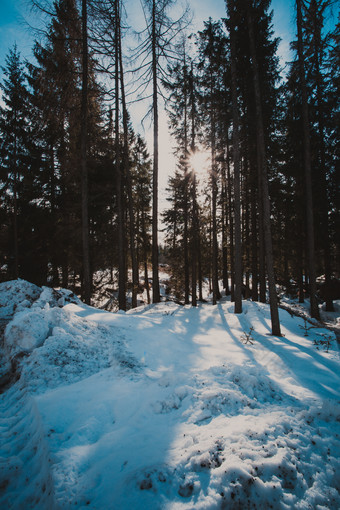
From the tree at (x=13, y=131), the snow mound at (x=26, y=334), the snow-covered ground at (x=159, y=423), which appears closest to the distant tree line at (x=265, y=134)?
the snow-covered ground at (x=159, y=423)

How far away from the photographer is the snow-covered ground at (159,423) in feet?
5.78

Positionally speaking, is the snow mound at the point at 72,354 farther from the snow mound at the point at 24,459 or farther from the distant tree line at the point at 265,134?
the distant tree line at the point at 265,134

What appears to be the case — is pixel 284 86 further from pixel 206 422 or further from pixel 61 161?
pixel 206 422

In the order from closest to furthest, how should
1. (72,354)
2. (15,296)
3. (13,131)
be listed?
(72,354) → (15,296) → (13,131)

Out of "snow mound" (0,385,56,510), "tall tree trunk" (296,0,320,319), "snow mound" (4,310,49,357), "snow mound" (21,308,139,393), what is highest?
"tall tree trunk" (296,0,320,319)

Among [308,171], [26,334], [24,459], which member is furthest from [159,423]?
[308,171]

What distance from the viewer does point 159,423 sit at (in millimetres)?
2602

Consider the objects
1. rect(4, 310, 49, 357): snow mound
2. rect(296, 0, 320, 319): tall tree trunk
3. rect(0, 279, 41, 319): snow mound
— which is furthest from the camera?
rect(296, 0, 320, 319): tall tree trunk

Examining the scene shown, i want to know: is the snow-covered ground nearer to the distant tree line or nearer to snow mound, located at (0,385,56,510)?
snow mound, located at (0,385,56,510)

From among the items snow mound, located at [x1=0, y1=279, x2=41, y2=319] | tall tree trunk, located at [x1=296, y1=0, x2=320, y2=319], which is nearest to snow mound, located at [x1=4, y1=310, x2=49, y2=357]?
snow mound, located at [x1=0, y1=279, x2=41, y2=319]

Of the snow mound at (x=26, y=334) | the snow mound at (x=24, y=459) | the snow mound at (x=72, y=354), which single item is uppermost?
the snow mound at (x=26, y=334)

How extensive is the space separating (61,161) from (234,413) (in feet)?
48.1

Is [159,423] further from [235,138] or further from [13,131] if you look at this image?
[13,131]

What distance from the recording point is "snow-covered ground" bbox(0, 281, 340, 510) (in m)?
1.76
